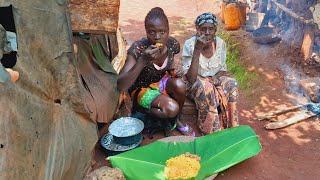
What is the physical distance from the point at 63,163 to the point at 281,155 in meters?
2.31

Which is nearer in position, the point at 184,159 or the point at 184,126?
the point at 184,159

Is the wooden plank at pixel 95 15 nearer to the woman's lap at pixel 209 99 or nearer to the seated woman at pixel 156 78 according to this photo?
the seated woman at pixel 156 78

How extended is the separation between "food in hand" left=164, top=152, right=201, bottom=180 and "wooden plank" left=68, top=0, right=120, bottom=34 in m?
1.41

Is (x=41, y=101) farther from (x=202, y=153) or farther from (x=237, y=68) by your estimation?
(x=237, y=68)

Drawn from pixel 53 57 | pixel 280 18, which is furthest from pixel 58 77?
pixel 280 18

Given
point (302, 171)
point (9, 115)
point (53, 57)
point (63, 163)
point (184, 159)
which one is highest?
point (53, 57)

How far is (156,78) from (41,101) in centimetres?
180

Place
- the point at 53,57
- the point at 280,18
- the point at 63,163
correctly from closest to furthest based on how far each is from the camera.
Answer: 1. the point at 53,57
2. the point at 63,163
3. the point at 280,18

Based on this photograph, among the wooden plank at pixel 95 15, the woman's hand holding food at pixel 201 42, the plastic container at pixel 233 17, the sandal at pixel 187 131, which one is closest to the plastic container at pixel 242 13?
the plastic container at pixel 233 17

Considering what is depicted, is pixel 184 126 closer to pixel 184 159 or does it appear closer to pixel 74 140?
pixel 184 159

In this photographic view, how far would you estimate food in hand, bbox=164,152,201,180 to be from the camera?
296 cm

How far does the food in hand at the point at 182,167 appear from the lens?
9.71 feet

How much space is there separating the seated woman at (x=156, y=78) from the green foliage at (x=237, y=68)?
1.72 m

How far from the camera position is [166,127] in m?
3.98
